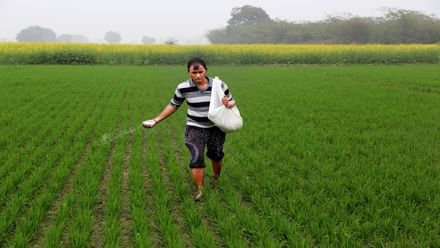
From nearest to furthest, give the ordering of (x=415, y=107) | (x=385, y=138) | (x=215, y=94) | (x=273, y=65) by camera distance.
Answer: (x=215, y=94), (x=385, y=138), (x=415, y=107), (x=273, y=65)

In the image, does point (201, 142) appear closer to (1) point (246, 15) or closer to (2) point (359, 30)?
(2) point (359, 30)

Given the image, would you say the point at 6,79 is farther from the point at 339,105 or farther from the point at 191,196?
the point at 191,196

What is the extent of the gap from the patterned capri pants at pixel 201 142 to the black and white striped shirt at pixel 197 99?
0.22 feet

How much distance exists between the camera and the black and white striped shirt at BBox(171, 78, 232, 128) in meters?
4.09

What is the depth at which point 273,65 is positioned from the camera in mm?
28906

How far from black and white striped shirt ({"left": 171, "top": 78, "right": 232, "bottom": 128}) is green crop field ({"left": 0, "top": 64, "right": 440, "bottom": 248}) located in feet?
2.49

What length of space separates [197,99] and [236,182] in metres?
1.18

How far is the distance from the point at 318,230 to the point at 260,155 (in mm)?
2619

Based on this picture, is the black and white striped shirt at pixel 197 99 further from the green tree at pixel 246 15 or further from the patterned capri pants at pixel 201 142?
the green tree at pixel 246 15

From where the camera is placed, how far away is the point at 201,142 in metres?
4.18

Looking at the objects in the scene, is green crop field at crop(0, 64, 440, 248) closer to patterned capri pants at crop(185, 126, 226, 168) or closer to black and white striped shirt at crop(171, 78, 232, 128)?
patterned capri pants at crop(185, 126, 226, 168)

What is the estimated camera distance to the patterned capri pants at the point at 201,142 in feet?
13.5

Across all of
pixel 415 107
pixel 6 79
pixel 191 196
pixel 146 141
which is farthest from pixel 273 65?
pixel 191 196

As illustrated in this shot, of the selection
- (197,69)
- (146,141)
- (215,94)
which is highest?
(197,69)
